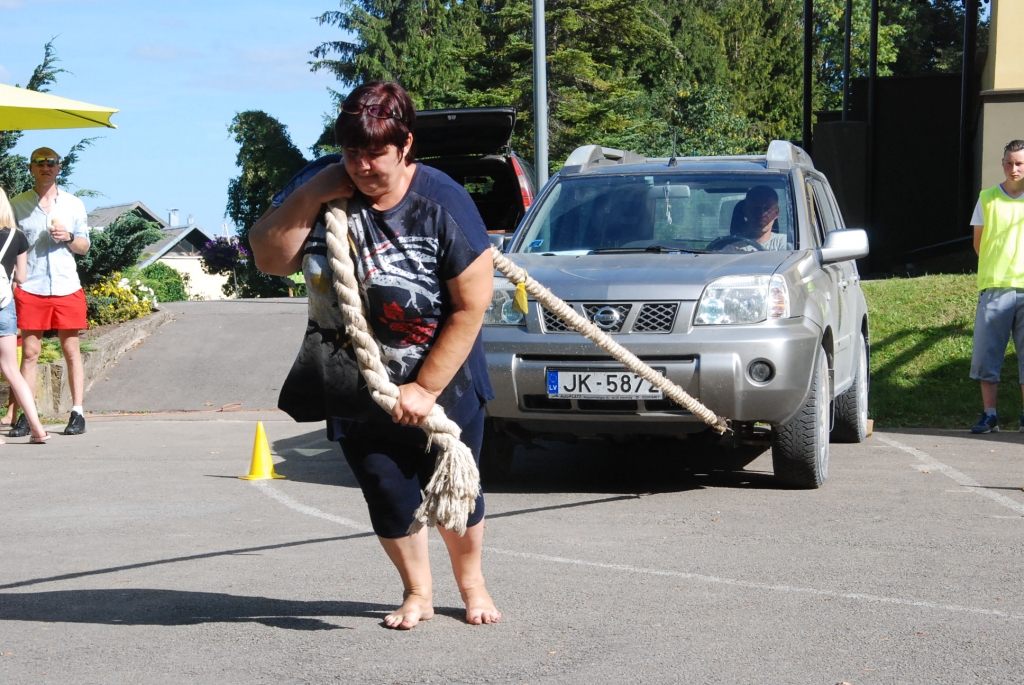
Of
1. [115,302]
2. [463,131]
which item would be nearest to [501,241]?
[463,131]

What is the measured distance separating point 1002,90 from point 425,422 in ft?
44.9

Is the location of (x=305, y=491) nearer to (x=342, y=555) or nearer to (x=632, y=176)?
(x=342, y=555)

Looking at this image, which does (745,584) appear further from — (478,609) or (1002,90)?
(1002,90)

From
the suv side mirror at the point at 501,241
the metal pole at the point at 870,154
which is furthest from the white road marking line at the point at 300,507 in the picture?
the metal pole at the point at 870,154

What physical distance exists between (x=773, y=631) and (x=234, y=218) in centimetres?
6717

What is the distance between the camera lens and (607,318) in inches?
259

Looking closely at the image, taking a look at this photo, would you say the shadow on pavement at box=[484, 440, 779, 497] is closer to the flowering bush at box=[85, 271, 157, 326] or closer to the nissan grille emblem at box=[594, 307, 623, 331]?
the nissan grille emblem at box=[594, 307, 623, 331]

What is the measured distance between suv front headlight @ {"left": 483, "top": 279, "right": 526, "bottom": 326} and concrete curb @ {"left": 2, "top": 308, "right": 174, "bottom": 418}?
601 cm

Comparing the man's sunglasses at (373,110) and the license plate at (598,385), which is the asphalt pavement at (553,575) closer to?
the license plate at (598,385)

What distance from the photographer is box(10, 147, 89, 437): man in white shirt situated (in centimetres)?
966

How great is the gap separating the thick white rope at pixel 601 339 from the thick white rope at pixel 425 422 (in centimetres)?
50

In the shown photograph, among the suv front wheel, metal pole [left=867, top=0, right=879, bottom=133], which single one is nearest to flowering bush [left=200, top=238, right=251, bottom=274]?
metal pole [left=867, top=0, right=879, bottom=133]

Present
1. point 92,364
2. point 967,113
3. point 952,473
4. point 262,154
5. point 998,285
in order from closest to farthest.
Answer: point 952,473 < point 998,285 < point 92,364 < point 967,113 < point 262,154

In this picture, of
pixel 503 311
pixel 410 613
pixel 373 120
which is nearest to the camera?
pixel 373 120
